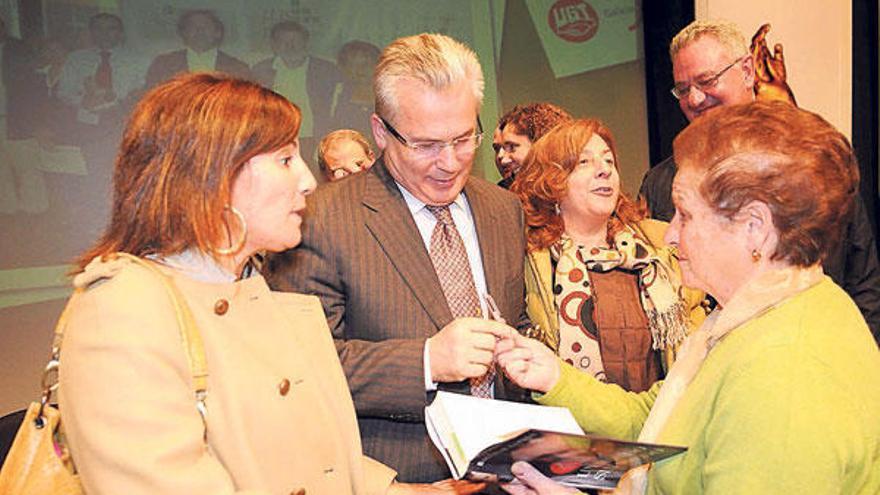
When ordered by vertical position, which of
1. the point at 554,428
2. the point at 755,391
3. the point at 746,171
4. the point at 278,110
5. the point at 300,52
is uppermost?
the point at 300,52

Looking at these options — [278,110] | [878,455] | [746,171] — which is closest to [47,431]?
[278,110]

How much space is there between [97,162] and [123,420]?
369cm

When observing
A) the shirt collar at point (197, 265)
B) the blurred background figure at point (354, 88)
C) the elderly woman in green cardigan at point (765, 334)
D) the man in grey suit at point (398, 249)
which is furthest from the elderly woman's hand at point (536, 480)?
the blurred background figure at point (354, 88)

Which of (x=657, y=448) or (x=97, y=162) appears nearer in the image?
(x=657, y=448)

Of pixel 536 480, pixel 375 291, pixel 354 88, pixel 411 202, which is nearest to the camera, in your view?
pixel 536 480

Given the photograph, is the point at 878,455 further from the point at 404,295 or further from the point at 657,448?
the point at 404,295

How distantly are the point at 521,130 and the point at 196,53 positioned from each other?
201 centimetres

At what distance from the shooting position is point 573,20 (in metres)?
6.01

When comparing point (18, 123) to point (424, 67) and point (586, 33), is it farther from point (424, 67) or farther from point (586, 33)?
point (586, 33)

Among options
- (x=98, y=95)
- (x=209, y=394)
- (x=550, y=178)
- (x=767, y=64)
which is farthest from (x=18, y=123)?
(x=767, y=64)

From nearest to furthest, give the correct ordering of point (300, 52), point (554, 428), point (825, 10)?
point (554, 428) → point (300, 52) → point (825, 10)

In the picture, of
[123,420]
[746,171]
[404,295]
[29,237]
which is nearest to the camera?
[123,420]

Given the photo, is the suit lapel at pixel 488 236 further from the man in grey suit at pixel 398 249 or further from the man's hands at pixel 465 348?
the man's hands at pixel 465 348

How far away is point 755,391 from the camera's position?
148 cm
